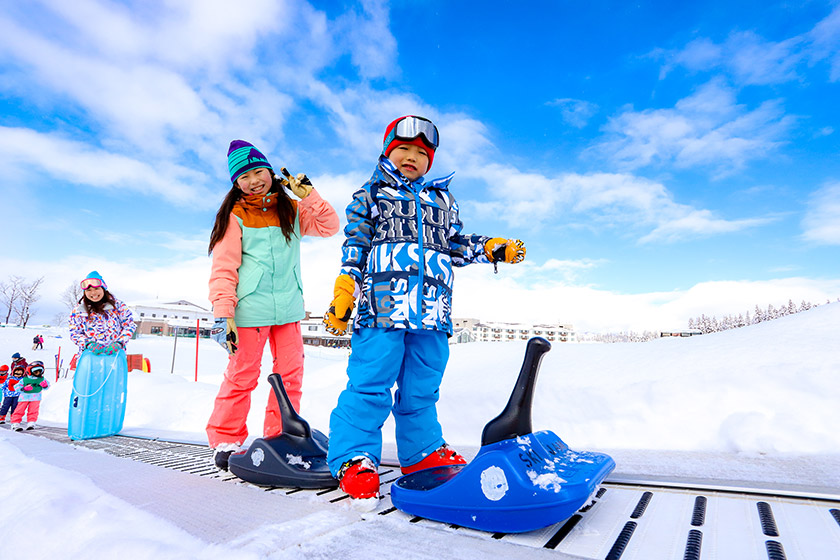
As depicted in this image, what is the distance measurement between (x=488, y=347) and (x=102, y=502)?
15.3 feet

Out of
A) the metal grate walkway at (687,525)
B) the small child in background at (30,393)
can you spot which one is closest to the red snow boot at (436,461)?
the metal grate walkway at (687,525)

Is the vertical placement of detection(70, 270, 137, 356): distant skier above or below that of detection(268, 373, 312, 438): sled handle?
above

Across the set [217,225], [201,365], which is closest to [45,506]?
[217,225]

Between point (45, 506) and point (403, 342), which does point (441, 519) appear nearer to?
point (403, 342)

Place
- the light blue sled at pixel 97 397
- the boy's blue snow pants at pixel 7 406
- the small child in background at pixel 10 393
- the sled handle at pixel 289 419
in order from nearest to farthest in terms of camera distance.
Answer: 1. the sled handle at pixel 289 419
2. the light blue sled at pixel 97 397
3. the small child in background at pixel 10 393
4. the boy's blue snow pants at pixel 7 406

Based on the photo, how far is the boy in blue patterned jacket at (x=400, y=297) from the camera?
200 centimetres

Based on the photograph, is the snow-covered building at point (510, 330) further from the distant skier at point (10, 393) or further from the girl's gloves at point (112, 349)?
the girl's gloves at point (112, 349)

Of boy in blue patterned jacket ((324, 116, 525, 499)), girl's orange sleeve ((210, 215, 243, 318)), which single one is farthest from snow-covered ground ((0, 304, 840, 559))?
girl's orange sleeve ((210, 215, 243, 318))

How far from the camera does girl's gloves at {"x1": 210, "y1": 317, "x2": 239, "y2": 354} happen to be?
238cm

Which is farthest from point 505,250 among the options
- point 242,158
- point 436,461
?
point 242,158

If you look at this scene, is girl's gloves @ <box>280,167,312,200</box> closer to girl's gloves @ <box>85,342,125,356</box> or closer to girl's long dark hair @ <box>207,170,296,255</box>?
girl's long dark hair @ <box>207,170,296,255</box>

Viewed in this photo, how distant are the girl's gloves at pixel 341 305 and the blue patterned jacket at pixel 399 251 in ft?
0.17

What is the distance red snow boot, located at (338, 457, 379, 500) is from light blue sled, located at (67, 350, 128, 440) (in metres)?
3.45

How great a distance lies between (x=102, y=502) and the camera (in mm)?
1610
